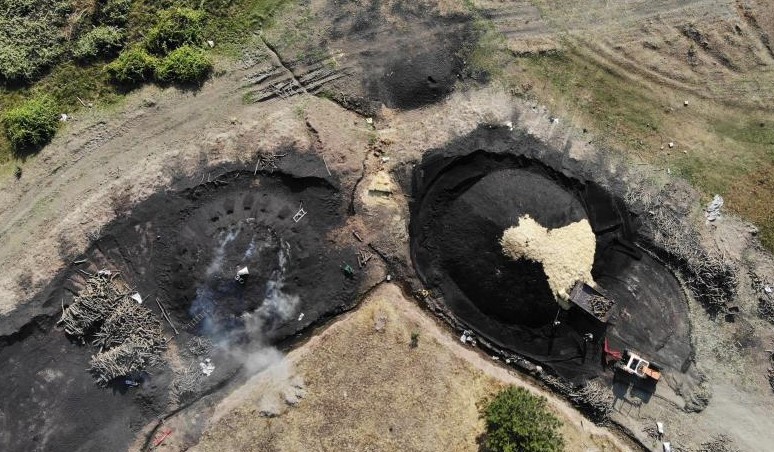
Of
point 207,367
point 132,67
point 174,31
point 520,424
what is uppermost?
point 174,31

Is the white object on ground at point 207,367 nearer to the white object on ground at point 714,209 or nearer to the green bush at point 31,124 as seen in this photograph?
the green bush at point 31,124

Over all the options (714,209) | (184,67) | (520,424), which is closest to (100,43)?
(184,67)

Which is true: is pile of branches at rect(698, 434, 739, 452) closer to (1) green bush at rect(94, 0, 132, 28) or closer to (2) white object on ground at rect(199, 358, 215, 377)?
(2) white object on ground at rect(199, 358, 215, 377)

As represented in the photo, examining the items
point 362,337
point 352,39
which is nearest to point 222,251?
point 362,337

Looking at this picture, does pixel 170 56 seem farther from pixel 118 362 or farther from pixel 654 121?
pixel 654 121

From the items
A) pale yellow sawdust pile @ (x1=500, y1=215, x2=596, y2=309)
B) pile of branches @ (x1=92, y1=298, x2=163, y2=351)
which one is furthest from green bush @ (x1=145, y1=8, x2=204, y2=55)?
pale yellow sawdust pile @ (x1=500, y1=215, x2=596, y2=309)

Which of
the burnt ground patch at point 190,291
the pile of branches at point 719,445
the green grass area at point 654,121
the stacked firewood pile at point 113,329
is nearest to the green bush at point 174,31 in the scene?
the burnt ground patch at point 190,291
